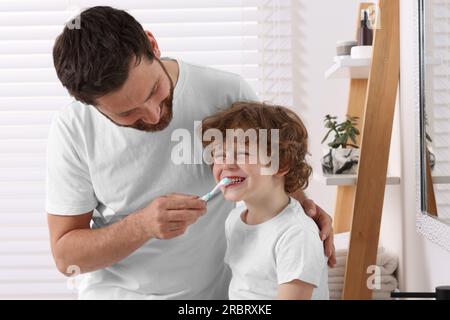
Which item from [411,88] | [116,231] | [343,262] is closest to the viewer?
[116,231]

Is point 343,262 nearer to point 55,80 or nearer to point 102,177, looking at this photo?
point 102,177

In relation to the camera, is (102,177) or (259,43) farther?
(259,43)

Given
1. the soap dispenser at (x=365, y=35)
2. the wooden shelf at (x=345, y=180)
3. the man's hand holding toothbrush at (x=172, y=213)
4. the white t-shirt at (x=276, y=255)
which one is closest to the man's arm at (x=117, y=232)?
the man's hand holding toothbrush at (x=172, y=213)

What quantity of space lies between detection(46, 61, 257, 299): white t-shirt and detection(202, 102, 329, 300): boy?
0.05 meters

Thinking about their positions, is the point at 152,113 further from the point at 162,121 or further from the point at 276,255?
the point at 276,255

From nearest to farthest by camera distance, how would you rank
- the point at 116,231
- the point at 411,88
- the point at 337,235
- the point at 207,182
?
the point at 116,231, the point at 207,182, the point at 411,88, the point at 337,235

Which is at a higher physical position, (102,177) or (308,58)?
(308,58)

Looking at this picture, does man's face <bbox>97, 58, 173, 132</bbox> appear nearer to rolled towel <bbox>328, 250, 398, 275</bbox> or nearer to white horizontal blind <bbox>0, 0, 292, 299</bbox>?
rolled towel <bbox>328, 250, 398, 275</bbox>

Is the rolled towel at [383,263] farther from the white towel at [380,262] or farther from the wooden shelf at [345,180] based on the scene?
the wooden shelf at [345,180]

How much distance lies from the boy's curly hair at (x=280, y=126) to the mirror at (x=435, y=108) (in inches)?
7.2

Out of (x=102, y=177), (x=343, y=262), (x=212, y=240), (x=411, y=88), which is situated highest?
(x=411, y=88)

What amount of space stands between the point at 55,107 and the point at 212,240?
772 millimetres

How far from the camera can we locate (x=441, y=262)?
1.01 metres

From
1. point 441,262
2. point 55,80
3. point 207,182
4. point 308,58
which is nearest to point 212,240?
point 207,182
